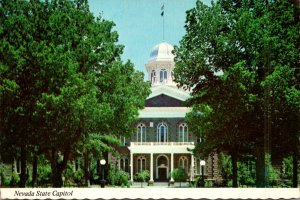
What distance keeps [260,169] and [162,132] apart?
1173 cm

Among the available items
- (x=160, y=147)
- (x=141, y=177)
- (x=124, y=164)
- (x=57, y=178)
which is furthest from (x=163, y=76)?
(x=57, y=178)

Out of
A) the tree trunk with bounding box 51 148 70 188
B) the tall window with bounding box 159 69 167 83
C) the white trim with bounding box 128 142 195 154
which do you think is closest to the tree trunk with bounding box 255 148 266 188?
the white trim with bounding box 128 142 195 154

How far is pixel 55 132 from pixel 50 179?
2287mm

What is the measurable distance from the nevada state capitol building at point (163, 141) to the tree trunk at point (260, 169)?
18.8 feet

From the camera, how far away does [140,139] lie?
33250mm

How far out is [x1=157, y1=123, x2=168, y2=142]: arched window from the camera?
3192cm

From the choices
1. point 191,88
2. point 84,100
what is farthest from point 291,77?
Answer: point 84,100

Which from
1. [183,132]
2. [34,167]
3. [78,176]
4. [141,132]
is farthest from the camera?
[141,132]

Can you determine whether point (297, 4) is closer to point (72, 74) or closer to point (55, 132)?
point (72, 74)

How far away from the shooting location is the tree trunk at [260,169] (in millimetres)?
22184

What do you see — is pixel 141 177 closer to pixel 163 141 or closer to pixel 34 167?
pixel 34 167

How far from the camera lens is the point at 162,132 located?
33.6 metres

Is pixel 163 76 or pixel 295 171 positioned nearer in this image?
pixel 295 171

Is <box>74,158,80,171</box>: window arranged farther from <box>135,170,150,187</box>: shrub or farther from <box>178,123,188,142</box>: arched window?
<box>178,123,188,142</box>: arched window
